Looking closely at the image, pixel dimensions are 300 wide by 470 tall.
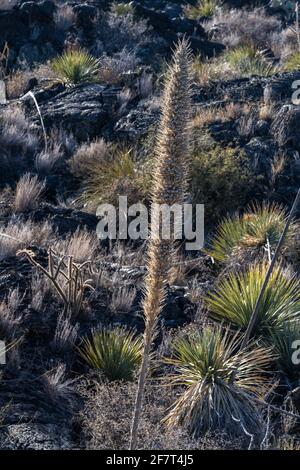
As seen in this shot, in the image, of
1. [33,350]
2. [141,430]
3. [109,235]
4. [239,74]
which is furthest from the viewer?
[239,74]

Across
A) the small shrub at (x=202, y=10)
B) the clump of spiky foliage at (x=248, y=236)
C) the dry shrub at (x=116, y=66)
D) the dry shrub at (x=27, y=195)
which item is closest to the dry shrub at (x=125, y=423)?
the clump of spiky foliage at (x=248, y=236)

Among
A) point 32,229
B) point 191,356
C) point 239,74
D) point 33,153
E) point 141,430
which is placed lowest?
point 141,430

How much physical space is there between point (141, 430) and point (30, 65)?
535 inches

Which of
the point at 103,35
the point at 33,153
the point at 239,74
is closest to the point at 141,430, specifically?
the point at 33,153

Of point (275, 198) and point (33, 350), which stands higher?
point (275, 198)

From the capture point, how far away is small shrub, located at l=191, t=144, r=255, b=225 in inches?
461

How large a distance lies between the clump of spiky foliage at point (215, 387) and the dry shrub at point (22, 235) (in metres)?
2.90

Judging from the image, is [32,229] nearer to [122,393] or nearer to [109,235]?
[109,235]

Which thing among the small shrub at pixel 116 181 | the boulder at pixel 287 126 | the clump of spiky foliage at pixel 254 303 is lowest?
the clump of spiky foliage at pixel 254 303

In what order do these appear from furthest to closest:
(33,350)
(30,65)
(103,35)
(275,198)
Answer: (103,35) < (30,65) < (275,198) < (33,350)

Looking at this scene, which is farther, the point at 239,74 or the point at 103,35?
the point at 103,35

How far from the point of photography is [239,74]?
16.8 metres

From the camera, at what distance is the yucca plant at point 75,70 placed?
15.9m

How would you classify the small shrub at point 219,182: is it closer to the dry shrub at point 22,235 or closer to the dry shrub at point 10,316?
the dry shrub at point 22,235
